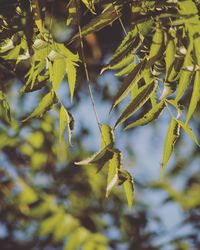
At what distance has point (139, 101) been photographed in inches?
38.8

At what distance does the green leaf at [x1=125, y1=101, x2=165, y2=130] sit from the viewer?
103 cm

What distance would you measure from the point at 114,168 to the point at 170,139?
0.11 meters

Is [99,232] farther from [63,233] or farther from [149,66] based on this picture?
[149,66]

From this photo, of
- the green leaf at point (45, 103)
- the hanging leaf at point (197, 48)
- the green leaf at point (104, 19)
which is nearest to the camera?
the hanging leaf at point (197, 48)

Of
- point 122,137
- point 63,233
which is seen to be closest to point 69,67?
point 63,233

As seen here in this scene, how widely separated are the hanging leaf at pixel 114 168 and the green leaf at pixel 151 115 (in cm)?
6

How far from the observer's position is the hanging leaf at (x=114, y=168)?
105 cm

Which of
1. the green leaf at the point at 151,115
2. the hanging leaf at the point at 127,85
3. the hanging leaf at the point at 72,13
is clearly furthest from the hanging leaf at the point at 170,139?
the hanging leaf at the point at 72,13

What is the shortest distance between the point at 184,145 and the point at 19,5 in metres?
2.51

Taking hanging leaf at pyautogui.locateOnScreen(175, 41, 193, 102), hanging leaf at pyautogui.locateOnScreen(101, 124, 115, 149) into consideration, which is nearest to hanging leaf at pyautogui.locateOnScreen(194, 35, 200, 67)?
hanging leaf at pyautogui.locateOnScreen(175, 41, 193, 102)

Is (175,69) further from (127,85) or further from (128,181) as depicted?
(128,181)

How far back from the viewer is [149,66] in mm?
961

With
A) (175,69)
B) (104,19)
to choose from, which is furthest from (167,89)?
(104,19)

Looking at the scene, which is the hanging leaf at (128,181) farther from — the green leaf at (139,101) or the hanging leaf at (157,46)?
the hanging leaf at (157,46)
